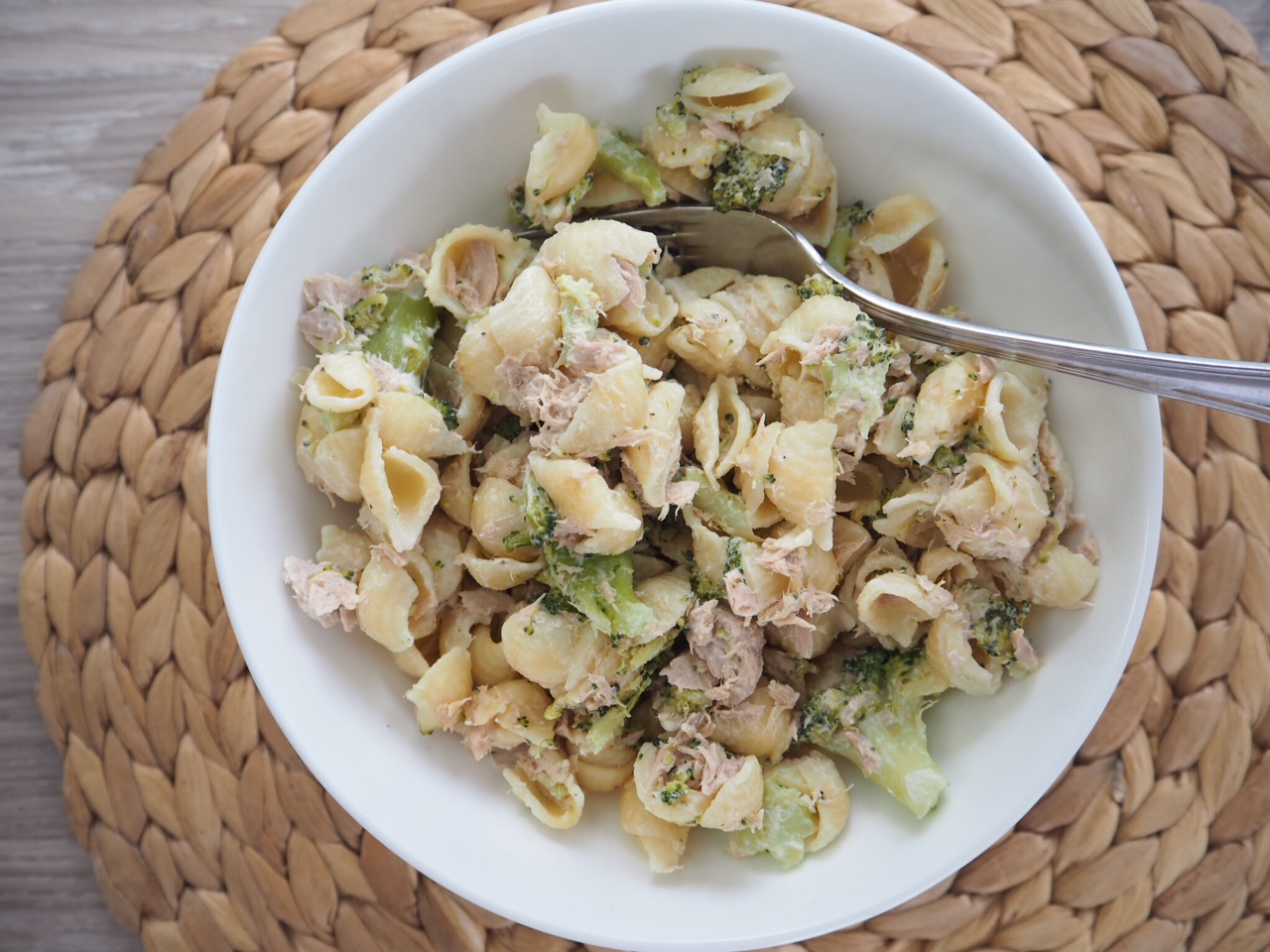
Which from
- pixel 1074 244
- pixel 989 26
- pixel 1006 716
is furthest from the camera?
pixel 989 26

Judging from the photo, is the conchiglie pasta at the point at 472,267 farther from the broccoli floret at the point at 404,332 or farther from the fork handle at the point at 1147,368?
the fork handle at the point at 1147,368

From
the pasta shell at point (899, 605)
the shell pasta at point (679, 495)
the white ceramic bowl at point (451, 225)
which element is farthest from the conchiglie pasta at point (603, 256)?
the pasta shell at point (899, 605)

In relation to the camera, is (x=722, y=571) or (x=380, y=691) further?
(x=380, y=691)

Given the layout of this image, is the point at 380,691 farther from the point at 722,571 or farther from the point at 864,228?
the point at 864,228

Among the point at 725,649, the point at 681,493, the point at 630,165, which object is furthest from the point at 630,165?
the point at 725,649

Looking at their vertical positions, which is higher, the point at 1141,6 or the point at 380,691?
the point at 1141,6

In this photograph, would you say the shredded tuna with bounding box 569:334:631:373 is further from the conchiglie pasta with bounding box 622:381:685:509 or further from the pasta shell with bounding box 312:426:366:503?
the pasta shell with bounding box 312:426:366:503

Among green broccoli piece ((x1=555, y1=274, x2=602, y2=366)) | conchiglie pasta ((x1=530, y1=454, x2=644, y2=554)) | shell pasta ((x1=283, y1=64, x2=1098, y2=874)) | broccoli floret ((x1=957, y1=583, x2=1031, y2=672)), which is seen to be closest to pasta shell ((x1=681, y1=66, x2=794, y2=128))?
shell pasta ((x1=283, y1=64, x2=1098, y2=874))

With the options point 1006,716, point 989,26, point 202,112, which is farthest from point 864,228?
point 202,112
